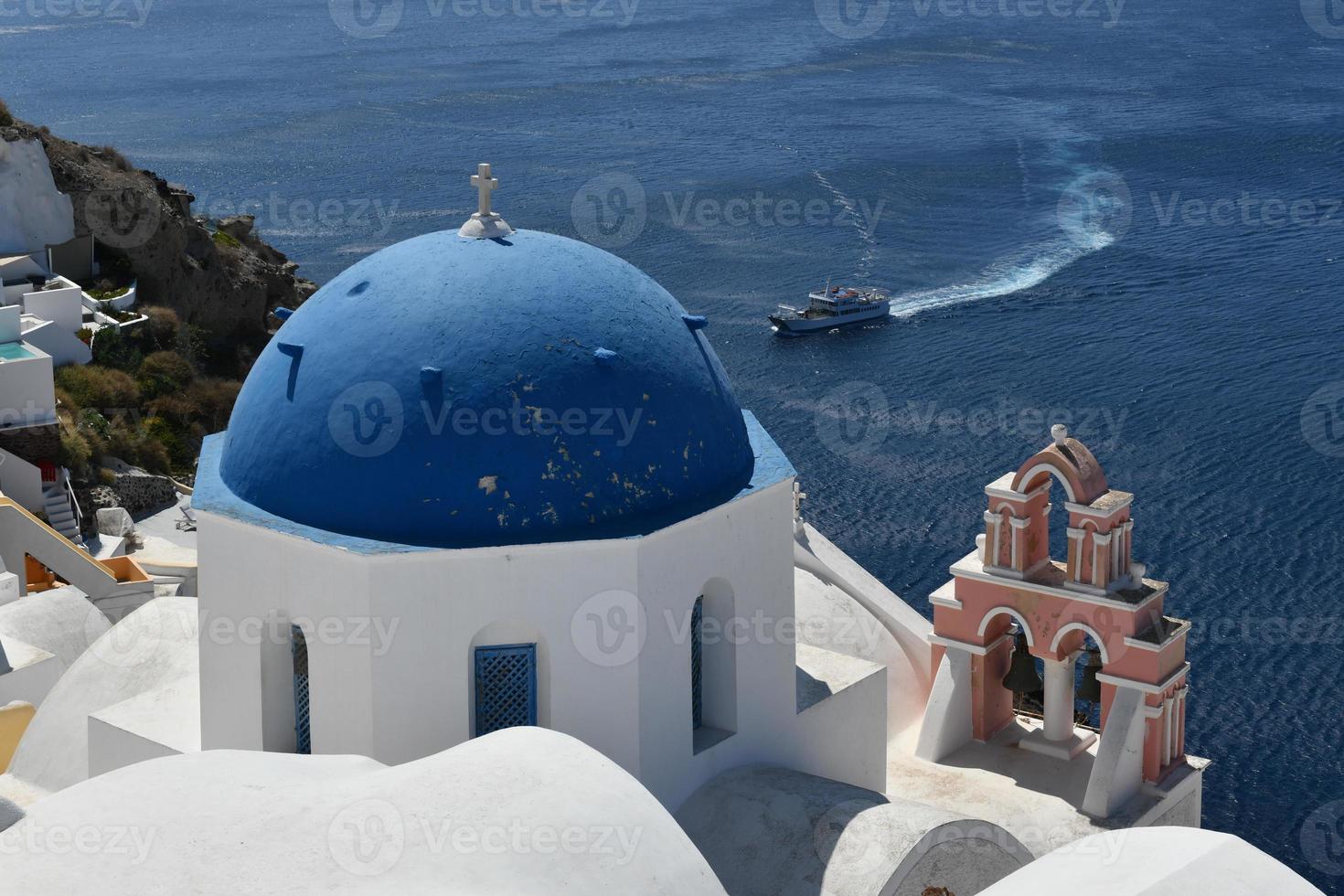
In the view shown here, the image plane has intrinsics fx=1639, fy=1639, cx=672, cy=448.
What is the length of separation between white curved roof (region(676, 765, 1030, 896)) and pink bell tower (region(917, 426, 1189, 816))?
472cm

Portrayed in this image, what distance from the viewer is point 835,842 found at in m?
11.3

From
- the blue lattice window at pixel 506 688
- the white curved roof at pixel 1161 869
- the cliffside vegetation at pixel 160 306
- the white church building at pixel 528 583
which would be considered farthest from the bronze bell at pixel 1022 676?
the cliffside vegetation at pixel 160 306

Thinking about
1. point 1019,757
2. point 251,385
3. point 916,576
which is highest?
point 251,385

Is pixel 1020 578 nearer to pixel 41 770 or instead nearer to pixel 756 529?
pixel 756 529

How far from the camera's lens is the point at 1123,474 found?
38.0m

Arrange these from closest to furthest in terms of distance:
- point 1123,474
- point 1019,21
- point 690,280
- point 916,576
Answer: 1. point 916,576
2. point 1123,474
3. point 690,280
4. point 1019,21

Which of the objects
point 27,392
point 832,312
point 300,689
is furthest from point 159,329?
point 300,689

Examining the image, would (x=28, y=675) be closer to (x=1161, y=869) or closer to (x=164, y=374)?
(x=1161, y=869)

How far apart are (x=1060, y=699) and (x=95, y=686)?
947 centimetres

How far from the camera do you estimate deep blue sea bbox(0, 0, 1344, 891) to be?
112 feet

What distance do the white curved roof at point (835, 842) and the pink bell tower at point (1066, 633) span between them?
4718 millimetres

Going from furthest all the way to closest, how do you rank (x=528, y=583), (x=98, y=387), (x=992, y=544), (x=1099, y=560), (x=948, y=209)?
1. (x=948, y=209)
2. (x=98, y=387)
3. (x=992, y=544)
4. (x=1099, y=560)
5. (x=528, y=583)

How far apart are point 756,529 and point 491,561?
87.0 inches

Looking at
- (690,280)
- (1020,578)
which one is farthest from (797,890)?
(690,280)
